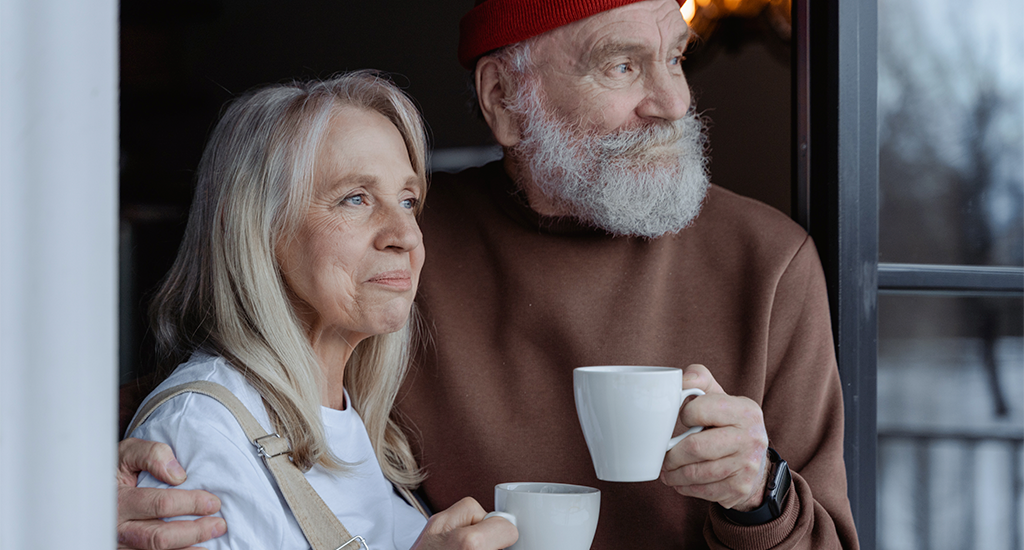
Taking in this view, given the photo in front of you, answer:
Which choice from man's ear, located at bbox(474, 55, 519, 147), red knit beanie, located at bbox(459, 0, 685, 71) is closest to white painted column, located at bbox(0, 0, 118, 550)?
red knit beanie, located at bbox(459, 0, 685, 71)

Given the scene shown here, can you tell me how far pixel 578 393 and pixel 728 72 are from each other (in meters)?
2.36

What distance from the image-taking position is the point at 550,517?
1.04 meters

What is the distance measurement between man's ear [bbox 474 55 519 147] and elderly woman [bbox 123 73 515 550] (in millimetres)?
438

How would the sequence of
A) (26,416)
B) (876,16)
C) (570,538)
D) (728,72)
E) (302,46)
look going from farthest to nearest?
(302,46) < (728,72) < (876,16) < (570,538) < (26,416)

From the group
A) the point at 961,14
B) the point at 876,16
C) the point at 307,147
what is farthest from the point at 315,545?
the point at 961,14

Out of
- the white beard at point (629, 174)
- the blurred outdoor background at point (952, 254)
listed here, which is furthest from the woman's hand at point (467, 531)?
the blurred outdoor background at point (952, 254)

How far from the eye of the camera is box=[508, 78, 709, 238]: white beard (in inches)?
65.5

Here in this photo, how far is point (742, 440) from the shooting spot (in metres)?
1.16

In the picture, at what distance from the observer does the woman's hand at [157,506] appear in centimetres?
103

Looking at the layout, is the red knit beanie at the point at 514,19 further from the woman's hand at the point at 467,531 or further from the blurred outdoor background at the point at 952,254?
the woman's hand at the point at 467,531

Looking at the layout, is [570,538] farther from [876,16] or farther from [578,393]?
[876,16]

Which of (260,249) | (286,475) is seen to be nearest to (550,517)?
(286,475)

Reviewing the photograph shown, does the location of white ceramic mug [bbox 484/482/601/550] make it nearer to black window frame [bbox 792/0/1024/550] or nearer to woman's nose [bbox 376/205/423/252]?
woman's nose [bbox 376/205/423/252]

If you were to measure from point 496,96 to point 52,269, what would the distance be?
1.41 meters
